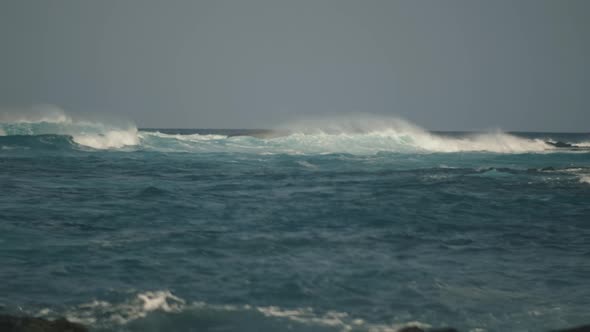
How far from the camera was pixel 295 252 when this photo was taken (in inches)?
377

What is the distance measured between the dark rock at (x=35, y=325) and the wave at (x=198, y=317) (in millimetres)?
392

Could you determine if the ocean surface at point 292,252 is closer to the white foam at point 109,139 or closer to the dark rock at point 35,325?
the dark rock at point 35,325

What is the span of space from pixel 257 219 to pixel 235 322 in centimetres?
619

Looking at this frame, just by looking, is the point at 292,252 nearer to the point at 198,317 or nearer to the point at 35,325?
the point at 198,317

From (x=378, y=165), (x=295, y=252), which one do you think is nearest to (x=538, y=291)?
(x=295, y=252)

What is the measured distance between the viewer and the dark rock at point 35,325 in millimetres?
5457

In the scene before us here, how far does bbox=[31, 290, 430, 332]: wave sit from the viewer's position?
20.5ft

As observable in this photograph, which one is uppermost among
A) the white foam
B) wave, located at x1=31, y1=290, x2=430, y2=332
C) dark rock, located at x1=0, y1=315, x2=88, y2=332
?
the white foam

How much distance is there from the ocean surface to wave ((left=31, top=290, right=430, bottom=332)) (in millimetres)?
24

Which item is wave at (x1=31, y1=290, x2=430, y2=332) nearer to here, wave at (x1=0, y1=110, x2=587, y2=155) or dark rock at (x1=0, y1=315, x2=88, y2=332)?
dark rock at (x1=0, y1=315, x2=88, y2=332)

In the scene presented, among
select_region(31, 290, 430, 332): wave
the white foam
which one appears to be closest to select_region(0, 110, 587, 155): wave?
the white foam

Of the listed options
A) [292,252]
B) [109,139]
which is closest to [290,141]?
[109,139]

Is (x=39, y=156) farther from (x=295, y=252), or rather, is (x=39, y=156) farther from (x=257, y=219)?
(x=295, y=252)

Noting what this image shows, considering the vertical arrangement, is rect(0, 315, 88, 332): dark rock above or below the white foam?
below
